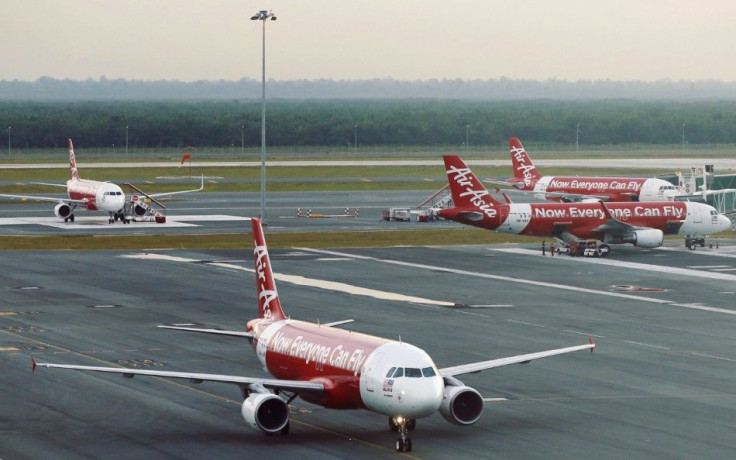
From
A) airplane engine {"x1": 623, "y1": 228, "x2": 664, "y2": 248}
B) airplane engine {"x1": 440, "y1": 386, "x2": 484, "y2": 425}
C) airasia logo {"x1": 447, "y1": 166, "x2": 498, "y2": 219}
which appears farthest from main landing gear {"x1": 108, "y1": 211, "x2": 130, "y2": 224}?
airplane engine {"x1": 440, "y1": 386, "x2": 484, "y2": 425}

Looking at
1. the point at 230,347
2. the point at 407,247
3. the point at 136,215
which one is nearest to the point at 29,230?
the point at 136,215

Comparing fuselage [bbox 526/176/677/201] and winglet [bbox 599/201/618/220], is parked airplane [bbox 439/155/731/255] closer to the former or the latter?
winglet [bbox 599/201/618/220]

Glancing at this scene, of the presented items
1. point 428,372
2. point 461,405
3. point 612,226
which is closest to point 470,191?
point 612,226

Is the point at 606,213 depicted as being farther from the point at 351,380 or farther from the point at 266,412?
the point at 266,412

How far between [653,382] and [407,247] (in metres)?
62.4

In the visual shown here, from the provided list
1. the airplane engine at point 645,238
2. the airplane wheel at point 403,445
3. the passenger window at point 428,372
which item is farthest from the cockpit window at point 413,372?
the airplane engine at point 645,238

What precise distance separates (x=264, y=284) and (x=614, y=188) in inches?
4241

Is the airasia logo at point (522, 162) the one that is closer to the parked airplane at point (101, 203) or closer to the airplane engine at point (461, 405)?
the parked airplane at point (101, 203)

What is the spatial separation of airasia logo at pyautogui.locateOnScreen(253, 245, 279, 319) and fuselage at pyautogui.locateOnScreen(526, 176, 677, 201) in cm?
10435

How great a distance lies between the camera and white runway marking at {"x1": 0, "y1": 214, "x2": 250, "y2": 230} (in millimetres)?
141625

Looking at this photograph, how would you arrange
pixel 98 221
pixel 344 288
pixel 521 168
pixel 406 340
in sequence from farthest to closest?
pixel 521 168, pixel 98 221, pixel 344 288, pixel 406 340

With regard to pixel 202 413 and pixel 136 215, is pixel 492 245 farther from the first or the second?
pixel 202 413

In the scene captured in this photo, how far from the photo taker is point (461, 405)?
4588 cm

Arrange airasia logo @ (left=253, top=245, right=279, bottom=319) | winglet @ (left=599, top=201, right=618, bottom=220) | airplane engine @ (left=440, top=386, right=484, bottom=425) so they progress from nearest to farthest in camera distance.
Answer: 1. airplane engine @ (left=440, top=386, right=484, bottom=425)
2. airasia logo @ (left=253, top=245, right=279, bottom=319)
3. winglet @ (left=599, top=201, right=618, bottom=220)
